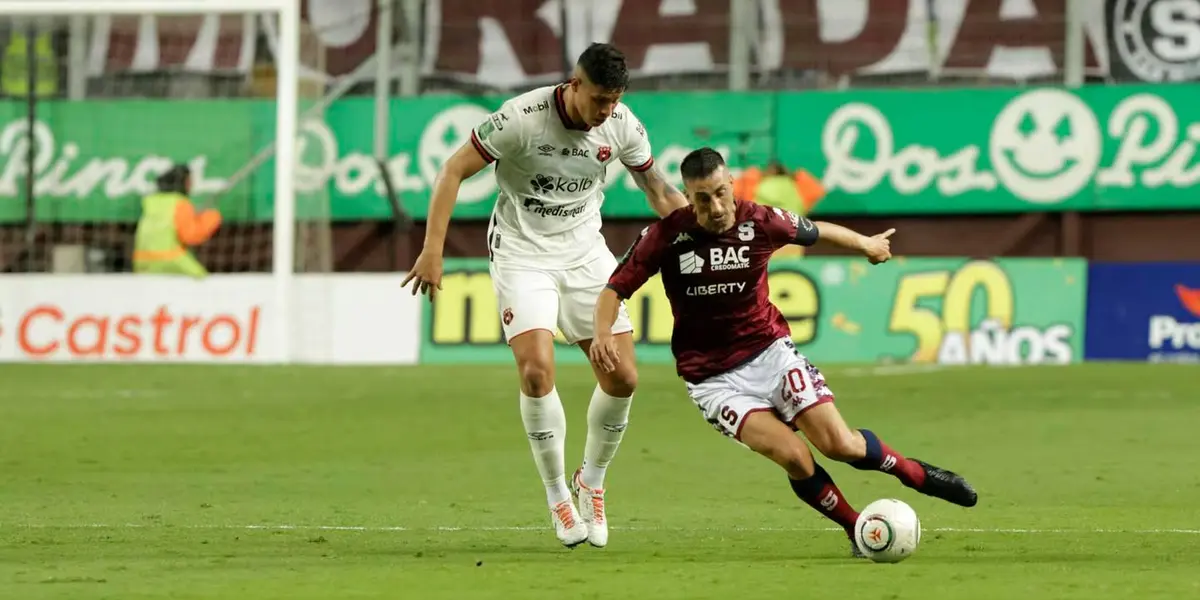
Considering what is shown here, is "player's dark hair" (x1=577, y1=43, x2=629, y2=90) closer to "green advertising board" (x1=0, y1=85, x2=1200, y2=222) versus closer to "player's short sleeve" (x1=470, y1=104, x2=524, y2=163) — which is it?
"player's short sleeve" (x1=470, y1=104, x2=524, y2=163)

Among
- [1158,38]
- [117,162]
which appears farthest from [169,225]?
[1158,38]

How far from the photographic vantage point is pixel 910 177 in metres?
22.9

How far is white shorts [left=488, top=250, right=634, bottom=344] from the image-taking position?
8.16 m

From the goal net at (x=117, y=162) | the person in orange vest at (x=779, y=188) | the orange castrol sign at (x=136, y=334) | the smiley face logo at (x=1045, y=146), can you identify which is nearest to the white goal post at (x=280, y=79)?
the orange castrol sign at (x=136, y=334)

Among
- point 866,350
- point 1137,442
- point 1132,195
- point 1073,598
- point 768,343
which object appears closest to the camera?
point 1073,598

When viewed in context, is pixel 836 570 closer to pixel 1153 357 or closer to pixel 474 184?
pixel 1153 357

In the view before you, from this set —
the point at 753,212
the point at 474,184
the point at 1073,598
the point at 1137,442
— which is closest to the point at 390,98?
the point at 474,184

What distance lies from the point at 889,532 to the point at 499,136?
2304mm

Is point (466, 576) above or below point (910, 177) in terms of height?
below

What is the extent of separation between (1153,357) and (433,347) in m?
7.19

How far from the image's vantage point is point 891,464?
746 centimetres

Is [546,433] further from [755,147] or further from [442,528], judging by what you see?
[755,147]

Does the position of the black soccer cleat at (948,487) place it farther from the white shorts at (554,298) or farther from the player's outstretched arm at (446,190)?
the player's outstretched arm at (446,190)

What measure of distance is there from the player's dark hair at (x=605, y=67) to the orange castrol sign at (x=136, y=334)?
40.5ft
